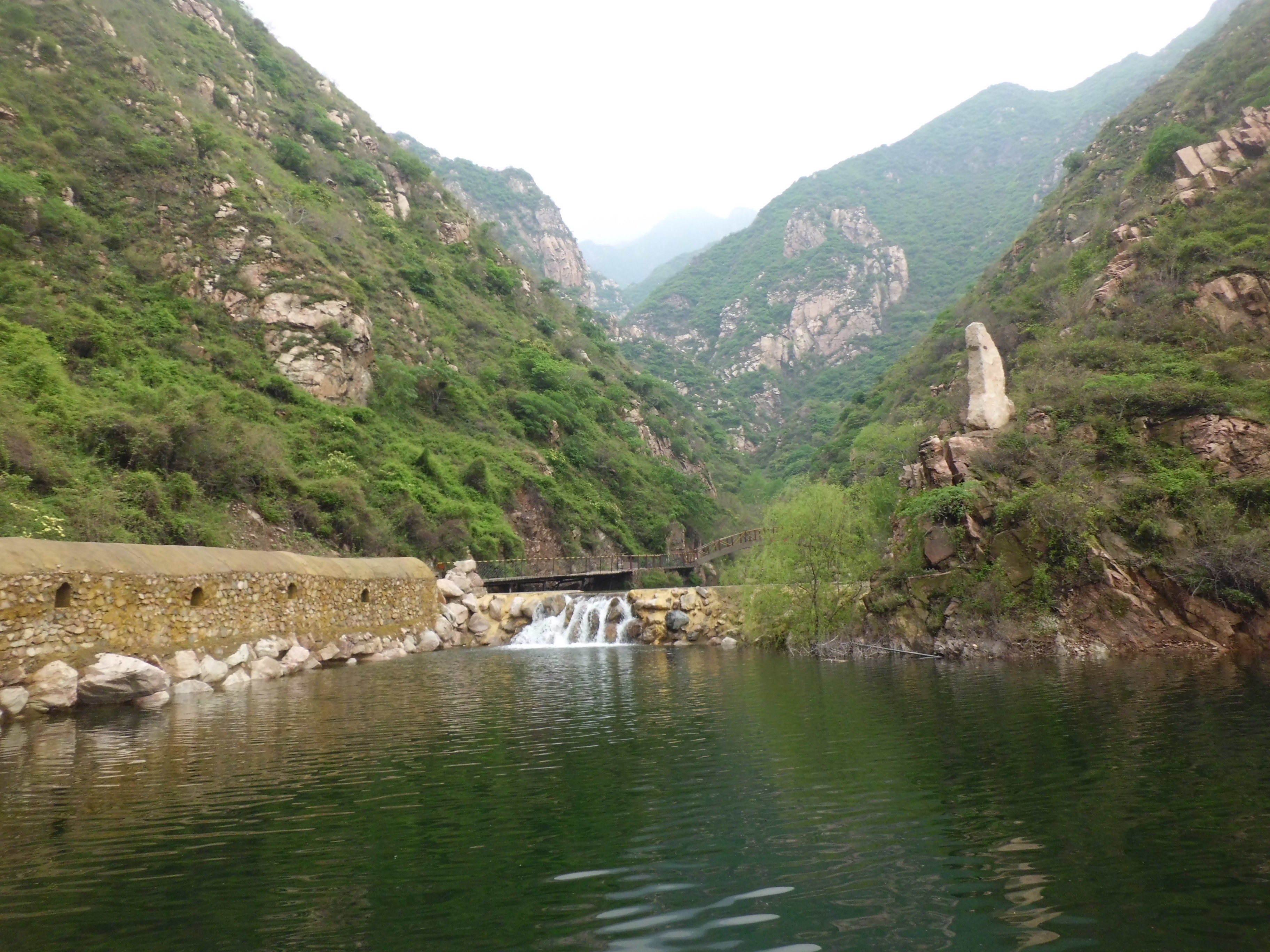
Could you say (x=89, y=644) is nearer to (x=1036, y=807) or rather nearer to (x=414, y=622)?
→ (x=414, y=622)

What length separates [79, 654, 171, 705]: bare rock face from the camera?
14.8m

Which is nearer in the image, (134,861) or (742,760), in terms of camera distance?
(134,861)

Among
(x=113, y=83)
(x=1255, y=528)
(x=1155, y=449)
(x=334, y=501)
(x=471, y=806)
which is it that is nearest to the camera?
(x=471, y=806)

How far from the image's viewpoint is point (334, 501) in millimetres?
33125

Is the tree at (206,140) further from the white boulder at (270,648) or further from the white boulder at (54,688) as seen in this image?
the white boulder at (54,688)

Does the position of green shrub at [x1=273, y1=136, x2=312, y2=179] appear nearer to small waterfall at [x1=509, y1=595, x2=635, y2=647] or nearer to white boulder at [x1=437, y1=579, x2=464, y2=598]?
white boulder at [x1=437, y1=579, x2=464, y2=598]

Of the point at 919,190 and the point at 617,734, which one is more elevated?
the point at 919,190

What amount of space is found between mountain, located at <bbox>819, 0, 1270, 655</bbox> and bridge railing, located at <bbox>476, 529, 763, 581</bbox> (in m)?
8.27

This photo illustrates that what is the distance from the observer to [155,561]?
18125 mm

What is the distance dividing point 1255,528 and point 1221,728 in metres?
11.4

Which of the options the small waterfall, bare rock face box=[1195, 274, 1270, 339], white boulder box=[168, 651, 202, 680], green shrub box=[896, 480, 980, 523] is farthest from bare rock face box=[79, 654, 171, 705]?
bare rock face box=[1195, 274, 1270, 339]

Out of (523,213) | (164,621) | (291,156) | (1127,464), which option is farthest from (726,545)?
(523,213)

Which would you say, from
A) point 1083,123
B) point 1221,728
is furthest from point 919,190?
point 1221,728

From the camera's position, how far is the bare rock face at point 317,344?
40156 millimetres
